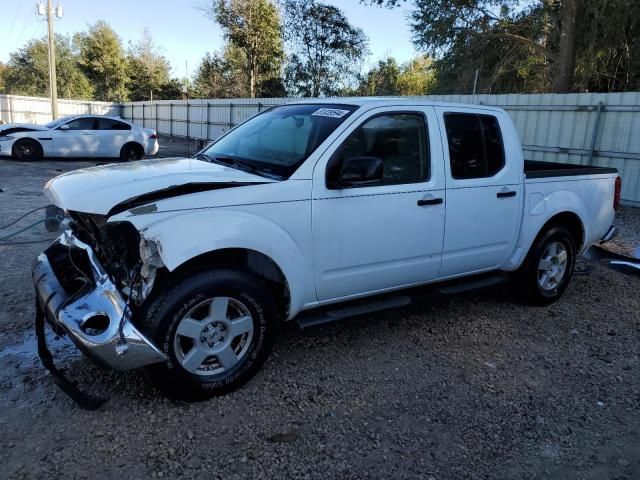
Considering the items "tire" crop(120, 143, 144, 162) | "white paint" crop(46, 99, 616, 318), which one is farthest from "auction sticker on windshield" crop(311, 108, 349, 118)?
"tire" crop(120, 143, 144, 162)

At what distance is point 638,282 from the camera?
245 inches

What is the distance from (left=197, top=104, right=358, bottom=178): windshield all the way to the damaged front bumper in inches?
50.3

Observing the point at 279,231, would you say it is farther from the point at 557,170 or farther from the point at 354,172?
the point at 557,170

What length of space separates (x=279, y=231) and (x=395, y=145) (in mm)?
1255

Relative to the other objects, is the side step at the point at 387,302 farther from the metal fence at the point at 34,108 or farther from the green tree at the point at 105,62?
the green tree at the point at 105,62

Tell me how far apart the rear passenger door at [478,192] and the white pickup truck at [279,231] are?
15 millimetres

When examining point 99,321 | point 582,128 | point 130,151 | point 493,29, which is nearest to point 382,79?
point 493,29

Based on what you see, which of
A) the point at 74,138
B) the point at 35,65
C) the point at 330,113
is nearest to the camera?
the point at 330,113

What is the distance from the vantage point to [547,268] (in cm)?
513

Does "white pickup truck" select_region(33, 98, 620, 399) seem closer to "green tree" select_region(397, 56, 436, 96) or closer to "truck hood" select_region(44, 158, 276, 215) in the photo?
"truck hood" select_region(44, 158, 276, 215)

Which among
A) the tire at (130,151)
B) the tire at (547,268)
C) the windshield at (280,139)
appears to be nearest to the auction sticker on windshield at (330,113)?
the windshield at (280,139)

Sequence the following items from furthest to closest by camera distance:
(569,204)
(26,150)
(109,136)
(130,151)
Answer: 1. (130,151)
2. (109,136)
3. (26,150)
4. (569,204)

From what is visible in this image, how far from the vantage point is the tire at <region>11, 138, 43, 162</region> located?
15.8m

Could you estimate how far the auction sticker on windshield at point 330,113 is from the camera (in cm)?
383
